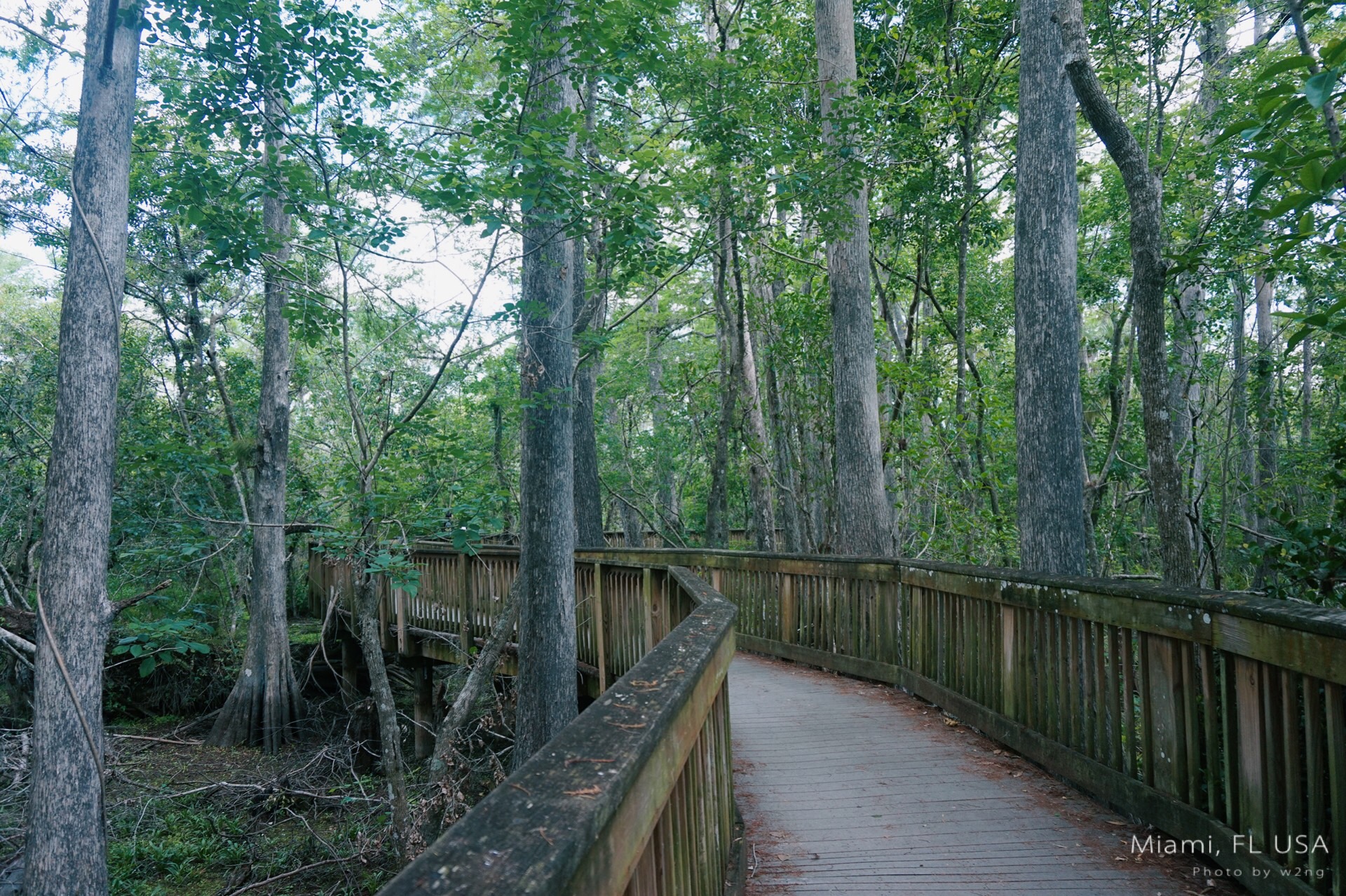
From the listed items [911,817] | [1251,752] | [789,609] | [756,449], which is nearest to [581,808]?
[1251,752]

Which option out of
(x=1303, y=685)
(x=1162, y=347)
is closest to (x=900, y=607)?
(x=1162, y=347)

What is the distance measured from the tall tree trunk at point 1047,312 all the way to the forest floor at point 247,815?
542 centimetres

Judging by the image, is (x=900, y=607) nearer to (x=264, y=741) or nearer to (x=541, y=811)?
(x=541, y=811)

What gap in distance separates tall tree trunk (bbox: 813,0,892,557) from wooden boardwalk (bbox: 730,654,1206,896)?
450 centimetres

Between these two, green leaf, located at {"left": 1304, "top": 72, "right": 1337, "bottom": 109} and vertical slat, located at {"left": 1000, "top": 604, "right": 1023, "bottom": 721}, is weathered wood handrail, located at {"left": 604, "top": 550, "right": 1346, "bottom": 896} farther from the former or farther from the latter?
green leaf, located at {"left": 1304, "top": 72, "right": 1337, "bottom": 109}

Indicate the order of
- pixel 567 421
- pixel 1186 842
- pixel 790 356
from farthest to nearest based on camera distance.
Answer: pixel 790 356, pixel 567 421, pixel 1186 842

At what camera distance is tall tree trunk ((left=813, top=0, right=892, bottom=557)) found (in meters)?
10.9

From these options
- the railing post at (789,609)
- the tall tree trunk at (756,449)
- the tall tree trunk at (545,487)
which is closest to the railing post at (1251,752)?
the tall tree trunk at (545,487)

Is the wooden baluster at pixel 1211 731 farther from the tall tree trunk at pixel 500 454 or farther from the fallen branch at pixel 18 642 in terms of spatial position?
the tall tree trunk at pixel 500 454

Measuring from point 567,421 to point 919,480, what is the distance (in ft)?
24.2

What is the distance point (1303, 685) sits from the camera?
9.49ft

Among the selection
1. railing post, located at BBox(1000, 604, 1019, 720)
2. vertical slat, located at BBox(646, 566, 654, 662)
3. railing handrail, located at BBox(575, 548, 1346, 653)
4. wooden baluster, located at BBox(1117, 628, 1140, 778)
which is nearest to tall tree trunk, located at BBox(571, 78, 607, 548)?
vertical slat, located at BBox(646, 566, 654, 662)

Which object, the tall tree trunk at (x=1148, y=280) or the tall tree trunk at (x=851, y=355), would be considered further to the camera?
the tall tree trunk at (x=851, y=355)

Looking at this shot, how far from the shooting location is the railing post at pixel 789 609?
9117 mm
